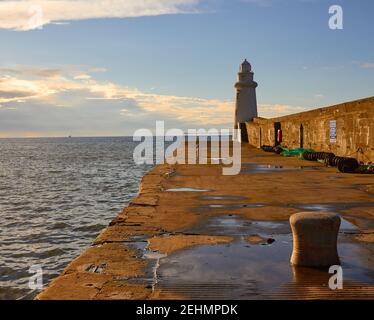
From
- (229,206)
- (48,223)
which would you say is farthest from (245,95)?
(229,206)

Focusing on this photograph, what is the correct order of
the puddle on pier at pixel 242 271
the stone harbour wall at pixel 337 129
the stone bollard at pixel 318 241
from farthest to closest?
the stone harbour wall at pixel 337 129, the stone bollard at pixel 318 241, the puddle on pier at pixel 242 271

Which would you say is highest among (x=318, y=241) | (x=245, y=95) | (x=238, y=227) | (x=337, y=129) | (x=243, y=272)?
(x=245, y=95)

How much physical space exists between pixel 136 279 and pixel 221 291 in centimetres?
81

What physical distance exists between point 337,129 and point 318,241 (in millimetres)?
13992

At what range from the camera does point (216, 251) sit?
5.18 metres

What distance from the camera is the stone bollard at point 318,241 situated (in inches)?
178

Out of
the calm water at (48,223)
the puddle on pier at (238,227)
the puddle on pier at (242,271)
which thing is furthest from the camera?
the calm water at (48,223)

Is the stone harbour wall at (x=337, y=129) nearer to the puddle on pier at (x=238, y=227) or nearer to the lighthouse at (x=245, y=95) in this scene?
the puddle on pier at (x=238, y=227)

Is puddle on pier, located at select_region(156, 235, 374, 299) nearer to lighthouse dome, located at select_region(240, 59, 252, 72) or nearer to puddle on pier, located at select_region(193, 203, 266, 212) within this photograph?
puddle on pier, located at select_region(193, 203, 266, 212)

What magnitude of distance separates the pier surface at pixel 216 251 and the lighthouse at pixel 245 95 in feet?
112

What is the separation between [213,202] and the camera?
861cm

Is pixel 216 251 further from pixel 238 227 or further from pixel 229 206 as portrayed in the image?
pixel 229 206

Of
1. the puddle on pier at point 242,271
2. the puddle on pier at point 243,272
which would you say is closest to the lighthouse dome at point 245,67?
→ the puddle on pier at point 242,271
